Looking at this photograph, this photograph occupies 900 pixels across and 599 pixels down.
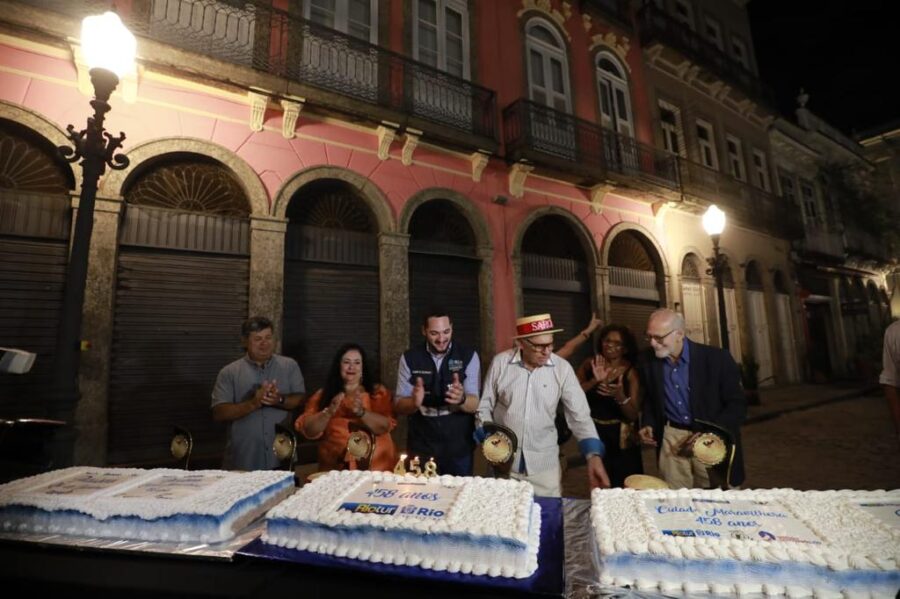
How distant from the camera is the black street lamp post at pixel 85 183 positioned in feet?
10.5

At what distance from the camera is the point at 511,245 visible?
9336 mm

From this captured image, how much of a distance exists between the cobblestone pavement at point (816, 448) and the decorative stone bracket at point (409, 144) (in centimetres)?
653

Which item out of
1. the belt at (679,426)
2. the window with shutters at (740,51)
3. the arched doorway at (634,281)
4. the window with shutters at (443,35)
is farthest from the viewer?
the window with shutters at (740,51)

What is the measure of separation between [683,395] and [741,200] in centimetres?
1452

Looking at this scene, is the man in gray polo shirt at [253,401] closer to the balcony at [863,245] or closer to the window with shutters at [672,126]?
the window with shutters at [672,126]

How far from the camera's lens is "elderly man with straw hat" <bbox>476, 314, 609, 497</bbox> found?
9.87 ft

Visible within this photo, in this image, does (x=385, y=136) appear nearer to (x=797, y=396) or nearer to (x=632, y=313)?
(x=632, y=313)

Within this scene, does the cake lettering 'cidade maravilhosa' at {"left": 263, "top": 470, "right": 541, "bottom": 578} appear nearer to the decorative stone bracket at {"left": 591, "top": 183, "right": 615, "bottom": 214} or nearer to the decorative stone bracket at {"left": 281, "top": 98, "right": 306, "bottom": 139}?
the decorative stone bracket at {"left": 281, "top": 98, "right": 306, "bottom": 139}

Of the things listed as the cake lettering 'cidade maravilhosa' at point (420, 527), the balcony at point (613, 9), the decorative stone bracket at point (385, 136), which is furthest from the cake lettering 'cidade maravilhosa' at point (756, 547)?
the balcony at point (613, 9)

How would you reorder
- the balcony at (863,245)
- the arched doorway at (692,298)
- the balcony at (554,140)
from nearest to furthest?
the balcony at (554,140) < the arched doorway at (692,298) < the balcony at (863,245)

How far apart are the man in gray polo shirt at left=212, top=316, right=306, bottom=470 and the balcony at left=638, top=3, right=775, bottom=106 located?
48.0ft

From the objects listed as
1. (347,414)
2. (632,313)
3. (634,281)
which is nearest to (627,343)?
(347,414)

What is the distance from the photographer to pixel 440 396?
3.70m

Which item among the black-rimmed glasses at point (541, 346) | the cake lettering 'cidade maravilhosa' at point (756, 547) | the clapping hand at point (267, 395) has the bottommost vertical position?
the cake lettering 'cidade maravilhosa' at point (756, 547)
